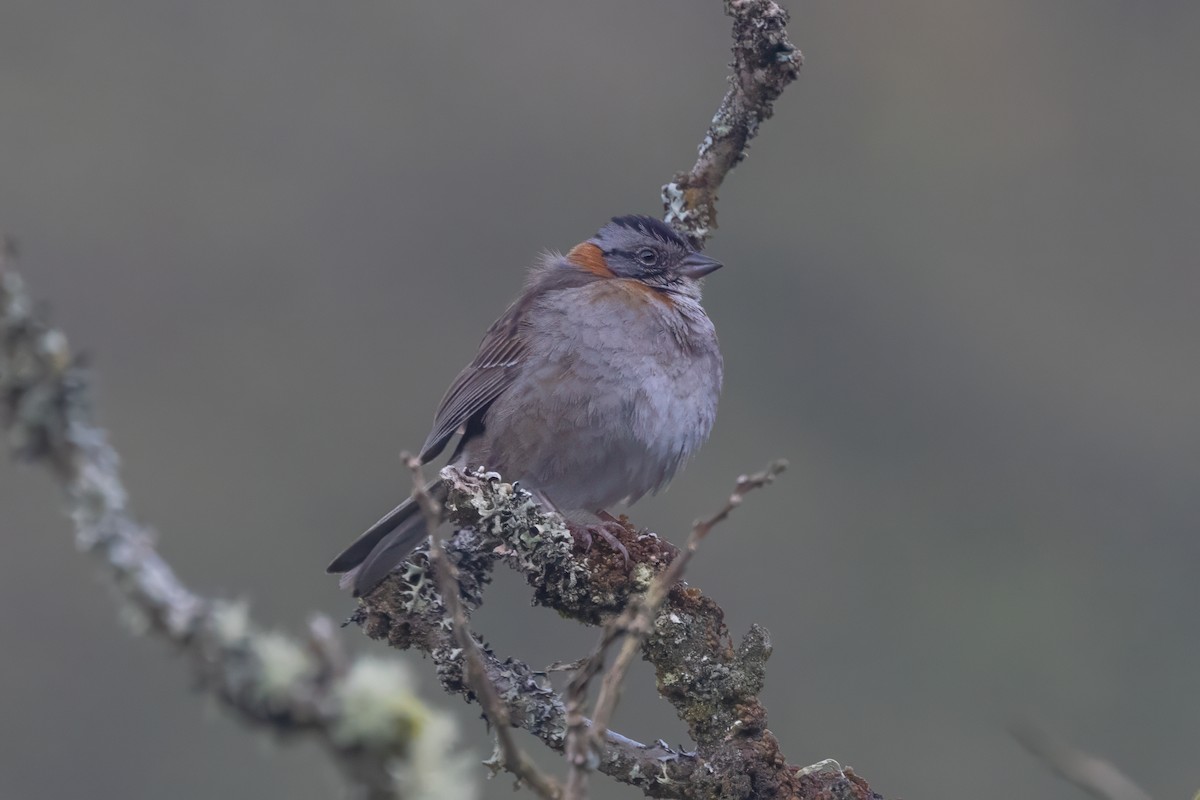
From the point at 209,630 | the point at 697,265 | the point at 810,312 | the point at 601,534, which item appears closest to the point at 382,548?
the point at 601,534

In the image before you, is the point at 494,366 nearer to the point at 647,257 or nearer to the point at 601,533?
the point at 647,257

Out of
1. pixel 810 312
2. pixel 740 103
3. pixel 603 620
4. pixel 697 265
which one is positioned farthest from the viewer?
pixel 810 312

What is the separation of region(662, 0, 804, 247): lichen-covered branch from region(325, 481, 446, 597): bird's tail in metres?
1.38

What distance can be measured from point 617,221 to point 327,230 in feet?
117

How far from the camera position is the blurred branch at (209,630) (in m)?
1.44

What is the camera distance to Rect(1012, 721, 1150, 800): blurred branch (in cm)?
223

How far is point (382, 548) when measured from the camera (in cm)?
472

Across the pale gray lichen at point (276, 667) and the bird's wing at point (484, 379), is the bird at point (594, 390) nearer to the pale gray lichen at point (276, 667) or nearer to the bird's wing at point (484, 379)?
the bird's wing at point (484, 379)

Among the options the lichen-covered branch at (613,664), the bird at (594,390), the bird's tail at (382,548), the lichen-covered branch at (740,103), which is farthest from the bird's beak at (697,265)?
the lichen-covered branch at (613,664)

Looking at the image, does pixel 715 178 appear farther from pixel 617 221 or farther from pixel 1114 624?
pixel 1114 624

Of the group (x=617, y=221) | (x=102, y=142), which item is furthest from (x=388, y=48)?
(x=617, y=221)

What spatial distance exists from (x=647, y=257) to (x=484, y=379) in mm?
867

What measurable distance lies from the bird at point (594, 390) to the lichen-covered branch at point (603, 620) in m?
1.21

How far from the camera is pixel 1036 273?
1770 inches
